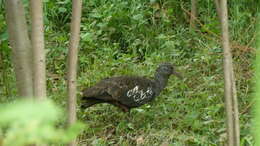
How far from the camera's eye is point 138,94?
643cm

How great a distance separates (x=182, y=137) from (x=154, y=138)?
0.29 meters

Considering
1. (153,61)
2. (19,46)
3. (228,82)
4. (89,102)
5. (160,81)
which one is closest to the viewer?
(19,46)

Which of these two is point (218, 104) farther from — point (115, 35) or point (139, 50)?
point (115, 35)

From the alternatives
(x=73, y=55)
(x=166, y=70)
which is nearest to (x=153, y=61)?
(x=166, y=70)

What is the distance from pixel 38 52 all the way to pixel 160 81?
15.5 ft

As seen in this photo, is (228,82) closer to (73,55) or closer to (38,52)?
(73,55)

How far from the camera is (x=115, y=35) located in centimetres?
840

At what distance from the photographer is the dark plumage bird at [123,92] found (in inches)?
243

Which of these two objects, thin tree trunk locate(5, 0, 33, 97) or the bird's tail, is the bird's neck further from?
thin tree trunk locate(5, 0, 33, 97)

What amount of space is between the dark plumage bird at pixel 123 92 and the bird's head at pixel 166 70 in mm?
239

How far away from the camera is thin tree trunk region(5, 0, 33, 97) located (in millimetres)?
2152

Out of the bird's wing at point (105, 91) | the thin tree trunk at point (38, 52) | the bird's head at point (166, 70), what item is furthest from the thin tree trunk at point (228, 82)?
the bird's head at point (166, 70)

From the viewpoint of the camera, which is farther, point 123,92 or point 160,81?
point 160,81

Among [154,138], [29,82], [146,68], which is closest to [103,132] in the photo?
[154,138]
